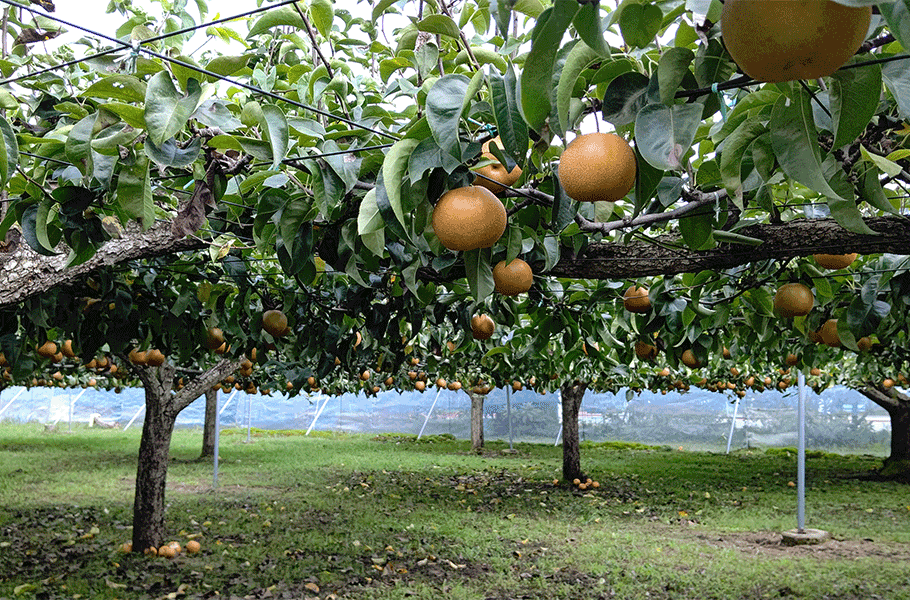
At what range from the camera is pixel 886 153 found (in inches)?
64.7

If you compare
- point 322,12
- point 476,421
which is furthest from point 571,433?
point 322,12

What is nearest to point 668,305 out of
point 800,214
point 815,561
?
point 800,214

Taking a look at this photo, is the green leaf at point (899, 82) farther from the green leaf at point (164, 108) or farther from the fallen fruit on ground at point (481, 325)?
the fallen fruit on ground at point (481, 325)

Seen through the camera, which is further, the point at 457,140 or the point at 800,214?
the point at 800,214

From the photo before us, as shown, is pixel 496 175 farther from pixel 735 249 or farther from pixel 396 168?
pixel 735 249

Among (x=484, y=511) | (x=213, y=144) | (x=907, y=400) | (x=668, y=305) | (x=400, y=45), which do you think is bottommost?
(x=484, y=511)


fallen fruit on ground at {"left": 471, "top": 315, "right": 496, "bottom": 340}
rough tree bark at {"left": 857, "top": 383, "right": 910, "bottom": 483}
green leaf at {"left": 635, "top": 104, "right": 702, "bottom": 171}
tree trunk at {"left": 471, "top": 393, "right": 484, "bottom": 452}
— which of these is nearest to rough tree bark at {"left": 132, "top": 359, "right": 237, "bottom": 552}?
fallen fruit on ground at {"left": 471, "top": 315, "right": 496, "bottom": 340}

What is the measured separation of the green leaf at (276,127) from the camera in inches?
55.1

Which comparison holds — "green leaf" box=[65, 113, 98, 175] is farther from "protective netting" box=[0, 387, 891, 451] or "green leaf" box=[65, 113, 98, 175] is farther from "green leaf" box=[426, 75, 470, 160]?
"protective netting" box=[0, 387, 891, 451]

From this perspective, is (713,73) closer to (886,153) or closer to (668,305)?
(886,153)

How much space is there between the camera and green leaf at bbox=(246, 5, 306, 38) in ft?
5.18

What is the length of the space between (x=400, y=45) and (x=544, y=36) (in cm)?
85

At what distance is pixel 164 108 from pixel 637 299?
2.53 metres

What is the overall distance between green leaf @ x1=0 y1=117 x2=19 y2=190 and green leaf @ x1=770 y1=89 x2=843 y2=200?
1.30 metres
